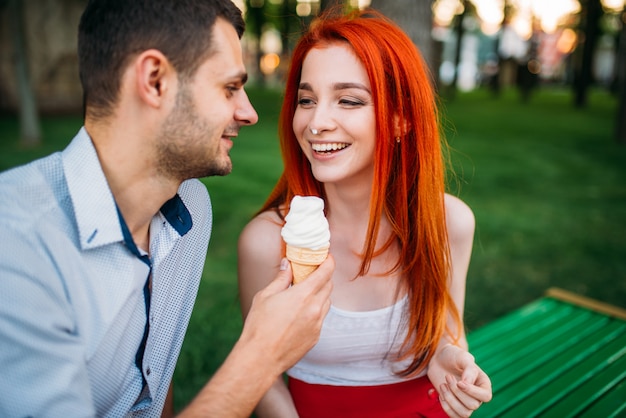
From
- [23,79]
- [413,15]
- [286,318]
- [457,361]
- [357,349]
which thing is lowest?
[357,349]

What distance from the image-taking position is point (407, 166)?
280 cm

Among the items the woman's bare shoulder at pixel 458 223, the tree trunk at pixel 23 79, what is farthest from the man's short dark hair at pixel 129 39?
the tree trunk at pixel 23 79

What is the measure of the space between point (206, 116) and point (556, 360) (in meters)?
2.83

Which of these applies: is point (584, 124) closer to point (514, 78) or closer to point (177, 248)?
point (177, 248)

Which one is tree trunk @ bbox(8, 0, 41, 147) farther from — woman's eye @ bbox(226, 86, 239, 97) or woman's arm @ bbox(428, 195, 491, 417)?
woman's arm @ bbox(428, 195, 491, 417)

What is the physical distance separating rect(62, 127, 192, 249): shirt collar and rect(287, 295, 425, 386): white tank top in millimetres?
1265

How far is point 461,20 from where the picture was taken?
97.0ft

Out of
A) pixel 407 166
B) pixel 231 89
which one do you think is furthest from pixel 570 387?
pixel 231 89

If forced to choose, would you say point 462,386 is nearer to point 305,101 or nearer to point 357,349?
point 357,349

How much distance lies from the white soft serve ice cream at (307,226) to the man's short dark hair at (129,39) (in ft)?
2.26

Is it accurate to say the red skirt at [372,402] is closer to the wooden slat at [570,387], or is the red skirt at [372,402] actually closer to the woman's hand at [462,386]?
the woman's hand at [462,386]

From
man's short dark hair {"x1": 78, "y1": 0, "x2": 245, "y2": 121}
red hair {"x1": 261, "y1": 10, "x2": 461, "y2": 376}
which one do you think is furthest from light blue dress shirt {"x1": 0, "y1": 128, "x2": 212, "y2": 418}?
red hair {"x1": 261, "y1": 10, "x2": 461, "y2": 376}

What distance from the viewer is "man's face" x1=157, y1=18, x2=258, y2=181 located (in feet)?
6.37

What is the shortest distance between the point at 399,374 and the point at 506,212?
5.92 m
